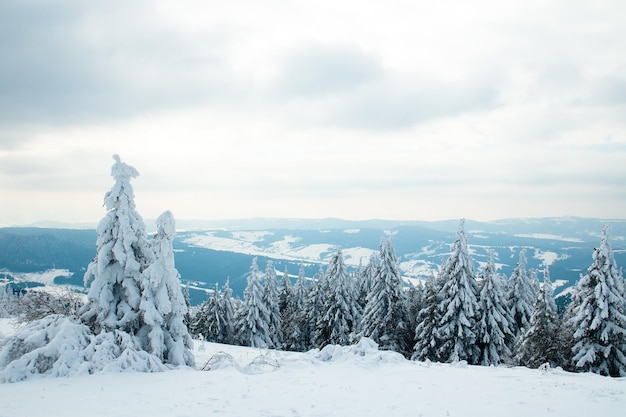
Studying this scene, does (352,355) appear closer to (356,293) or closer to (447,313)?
(447,313)

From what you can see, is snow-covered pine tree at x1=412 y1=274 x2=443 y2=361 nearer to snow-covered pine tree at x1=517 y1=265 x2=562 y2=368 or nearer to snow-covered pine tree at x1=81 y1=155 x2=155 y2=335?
snow-covered pine tree at x1=517 y1=265 x2=562 y2=368

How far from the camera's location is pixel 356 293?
43.5 meters

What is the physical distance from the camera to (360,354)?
1719cm

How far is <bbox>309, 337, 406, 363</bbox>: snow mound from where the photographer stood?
1627cm

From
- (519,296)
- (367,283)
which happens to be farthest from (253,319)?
(519,296)

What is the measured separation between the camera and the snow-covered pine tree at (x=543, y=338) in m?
26.6

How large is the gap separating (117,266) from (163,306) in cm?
275

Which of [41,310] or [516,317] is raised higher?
[41,310]

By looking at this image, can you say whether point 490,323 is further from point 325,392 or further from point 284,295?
point 284,295

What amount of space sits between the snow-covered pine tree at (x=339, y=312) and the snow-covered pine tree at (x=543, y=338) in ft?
50.7

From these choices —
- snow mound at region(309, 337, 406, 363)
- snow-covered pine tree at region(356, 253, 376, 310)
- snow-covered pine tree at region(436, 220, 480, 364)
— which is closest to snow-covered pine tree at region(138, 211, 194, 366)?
snow mound at region(309, 337, 406, 363)

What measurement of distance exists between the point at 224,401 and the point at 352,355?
690 centimetres

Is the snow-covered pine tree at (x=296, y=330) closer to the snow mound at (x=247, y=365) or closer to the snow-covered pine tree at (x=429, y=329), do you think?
the snow-covered pine tree at (x=429, y=329)

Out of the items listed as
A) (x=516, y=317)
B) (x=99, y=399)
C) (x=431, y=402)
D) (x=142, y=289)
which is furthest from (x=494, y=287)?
(x=99, y=399)
